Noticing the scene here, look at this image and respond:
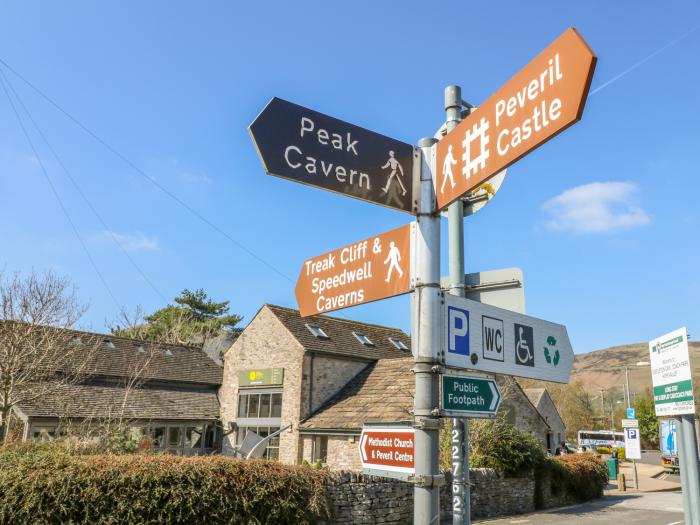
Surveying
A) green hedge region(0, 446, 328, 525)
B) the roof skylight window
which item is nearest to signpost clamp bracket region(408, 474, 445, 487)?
green hedge region(0, 446, 328, 525)

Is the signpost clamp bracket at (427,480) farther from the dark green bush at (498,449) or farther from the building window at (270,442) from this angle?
the building window at (270,442)

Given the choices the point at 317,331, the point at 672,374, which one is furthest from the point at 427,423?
the point at 317,331

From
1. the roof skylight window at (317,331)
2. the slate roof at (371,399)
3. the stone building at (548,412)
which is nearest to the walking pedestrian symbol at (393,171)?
the slate roof at (371,399)

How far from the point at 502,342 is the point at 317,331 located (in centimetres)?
2412

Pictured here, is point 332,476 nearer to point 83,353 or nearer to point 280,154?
point 280,154

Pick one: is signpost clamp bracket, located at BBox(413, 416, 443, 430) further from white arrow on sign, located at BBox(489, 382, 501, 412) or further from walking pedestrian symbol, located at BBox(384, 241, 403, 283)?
walking pedestrian symbol, located at BBox(384, 241, 403, 283)

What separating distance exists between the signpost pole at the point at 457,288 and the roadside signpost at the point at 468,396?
31cm

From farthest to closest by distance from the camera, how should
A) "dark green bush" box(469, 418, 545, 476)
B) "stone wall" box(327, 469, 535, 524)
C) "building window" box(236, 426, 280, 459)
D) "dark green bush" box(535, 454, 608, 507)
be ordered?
"building window" box(236, 426, 280, 459) → "dark green bush" box(535, 454, 608, 507) → "dark green bush" box(469, 418, 545, 476) → "stone wall" box(327, 469, 535, 524)

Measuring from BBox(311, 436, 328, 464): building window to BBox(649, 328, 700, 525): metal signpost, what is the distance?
1918cm

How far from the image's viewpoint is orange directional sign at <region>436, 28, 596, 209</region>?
2.68 m

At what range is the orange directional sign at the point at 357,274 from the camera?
3.61 metres

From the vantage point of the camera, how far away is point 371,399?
77.2ft

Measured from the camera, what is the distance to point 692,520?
18.0 ft

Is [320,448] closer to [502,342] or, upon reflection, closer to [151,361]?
[151,361]
